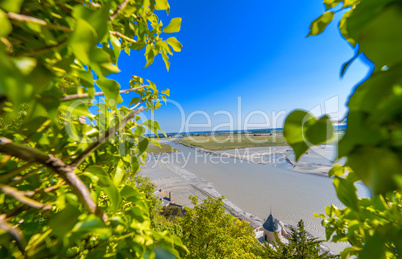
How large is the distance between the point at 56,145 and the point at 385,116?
Result: 1.93ft

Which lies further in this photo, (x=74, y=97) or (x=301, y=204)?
(x=301, y=204)

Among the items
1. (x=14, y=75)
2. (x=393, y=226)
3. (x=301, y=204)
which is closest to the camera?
(x=14, y=75)

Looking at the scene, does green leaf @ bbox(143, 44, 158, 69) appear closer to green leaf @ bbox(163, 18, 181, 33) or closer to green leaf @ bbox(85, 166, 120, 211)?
green leaf @ bbox(163, 18, 181, 33)

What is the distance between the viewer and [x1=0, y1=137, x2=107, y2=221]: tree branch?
0.24 metres

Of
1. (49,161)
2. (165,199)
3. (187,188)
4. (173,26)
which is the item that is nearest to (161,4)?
(173,26)

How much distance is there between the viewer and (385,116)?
0.14 metres

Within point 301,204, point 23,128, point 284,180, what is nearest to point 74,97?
point 23,128

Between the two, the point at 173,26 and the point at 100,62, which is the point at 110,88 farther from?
the point at 173,26

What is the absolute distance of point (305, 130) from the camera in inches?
6.5

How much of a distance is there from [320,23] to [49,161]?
0.62 metres

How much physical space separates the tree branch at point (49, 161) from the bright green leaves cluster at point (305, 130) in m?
0.29

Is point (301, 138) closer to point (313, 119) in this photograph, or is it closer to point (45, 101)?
point (313, 119)

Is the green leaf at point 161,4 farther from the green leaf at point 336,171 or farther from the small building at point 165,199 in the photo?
the small building at point 165,199

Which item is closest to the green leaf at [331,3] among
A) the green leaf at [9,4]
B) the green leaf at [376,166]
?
the green leaf at [376,166]
